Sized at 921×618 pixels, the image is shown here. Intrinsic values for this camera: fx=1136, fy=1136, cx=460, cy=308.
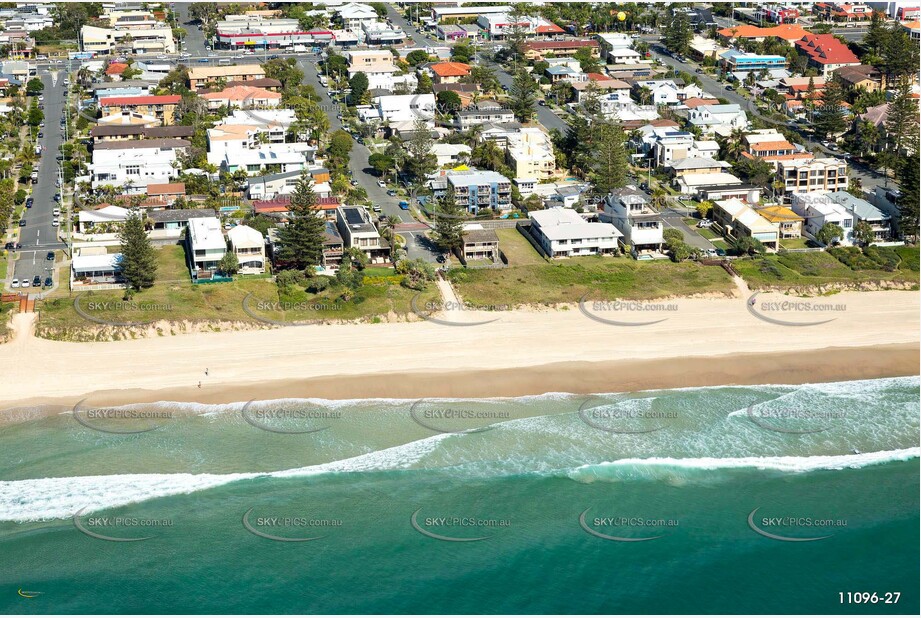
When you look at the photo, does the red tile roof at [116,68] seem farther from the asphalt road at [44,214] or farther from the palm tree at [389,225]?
the palm tree at [389,225]

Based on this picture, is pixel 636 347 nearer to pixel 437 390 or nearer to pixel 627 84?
pixel 437 390

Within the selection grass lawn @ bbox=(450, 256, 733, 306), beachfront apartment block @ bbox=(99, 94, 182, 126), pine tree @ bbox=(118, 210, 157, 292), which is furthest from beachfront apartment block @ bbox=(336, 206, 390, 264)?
beachfront apartment block @ bbox=(99, 94, 182, 126)

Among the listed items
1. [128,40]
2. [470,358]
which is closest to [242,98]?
[128,40]

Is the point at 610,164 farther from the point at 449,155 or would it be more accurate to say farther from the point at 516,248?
the point at 449,155

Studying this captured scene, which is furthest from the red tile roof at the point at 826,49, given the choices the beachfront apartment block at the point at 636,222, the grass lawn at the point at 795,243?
the beachfront apartment block at the point at 636,222

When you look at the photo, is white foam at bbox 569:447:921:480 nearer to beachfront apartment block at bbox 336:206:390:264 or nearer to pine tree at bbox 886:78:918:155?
beachfront apartment block at bbox 336:206:390:264

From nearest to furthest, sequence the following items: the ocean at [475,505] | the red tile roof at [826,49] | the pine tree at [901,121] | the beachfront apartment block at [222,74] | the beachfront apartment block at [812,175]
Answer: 1. the ocean at [475,505]
2. the beachfront apartment block at [812,175]
3. the pine tree at [901,121]
4. the beachfront apartment block at [222,74]
5. the red tile roof at [826,49]
